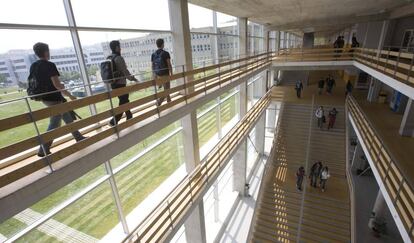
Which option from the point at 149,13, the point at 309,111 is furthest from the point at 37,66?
the point at 309,111

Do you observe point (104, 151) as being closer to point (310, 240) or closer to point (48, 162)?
point (48, 162)

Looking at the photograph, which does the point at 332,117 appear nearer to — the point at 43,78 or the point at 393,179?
the point at 393,179

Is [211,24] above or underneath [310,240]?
above

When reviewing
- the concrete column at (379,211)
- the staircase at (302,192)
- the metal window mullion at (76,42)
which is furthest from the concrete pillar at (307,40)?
the metal window mullion at (76,42)

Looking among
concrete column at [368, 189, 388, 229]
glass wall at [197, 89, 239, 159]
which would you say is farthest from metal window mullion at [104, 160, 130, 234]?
concrete column at [368, 189, 388, 229]

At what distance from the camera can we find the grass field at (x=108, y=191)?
534 cm

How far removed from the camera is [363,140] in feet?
26.8

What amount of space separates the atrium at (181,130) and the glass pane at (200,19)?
0.26 feet

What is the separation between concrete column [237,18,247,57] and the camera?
10.6m

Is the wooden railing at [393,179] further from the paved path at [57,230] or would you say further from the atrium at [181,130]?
the paved path at [57,230]

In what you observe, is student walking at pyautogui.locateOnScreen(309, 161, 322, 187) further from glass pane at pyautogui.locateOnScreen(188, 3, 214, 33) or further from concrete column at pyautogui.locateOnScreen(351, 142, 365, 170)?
glass pane at pyautogui.locateOnScreen(188, 3, 214, 33)

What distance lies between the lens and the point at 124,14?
4.70 meters

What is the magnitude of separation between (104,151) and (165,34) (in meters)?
3.97

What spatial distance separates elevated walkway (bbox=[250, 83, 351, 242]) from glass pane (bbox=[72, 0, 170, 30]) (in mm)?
7581
